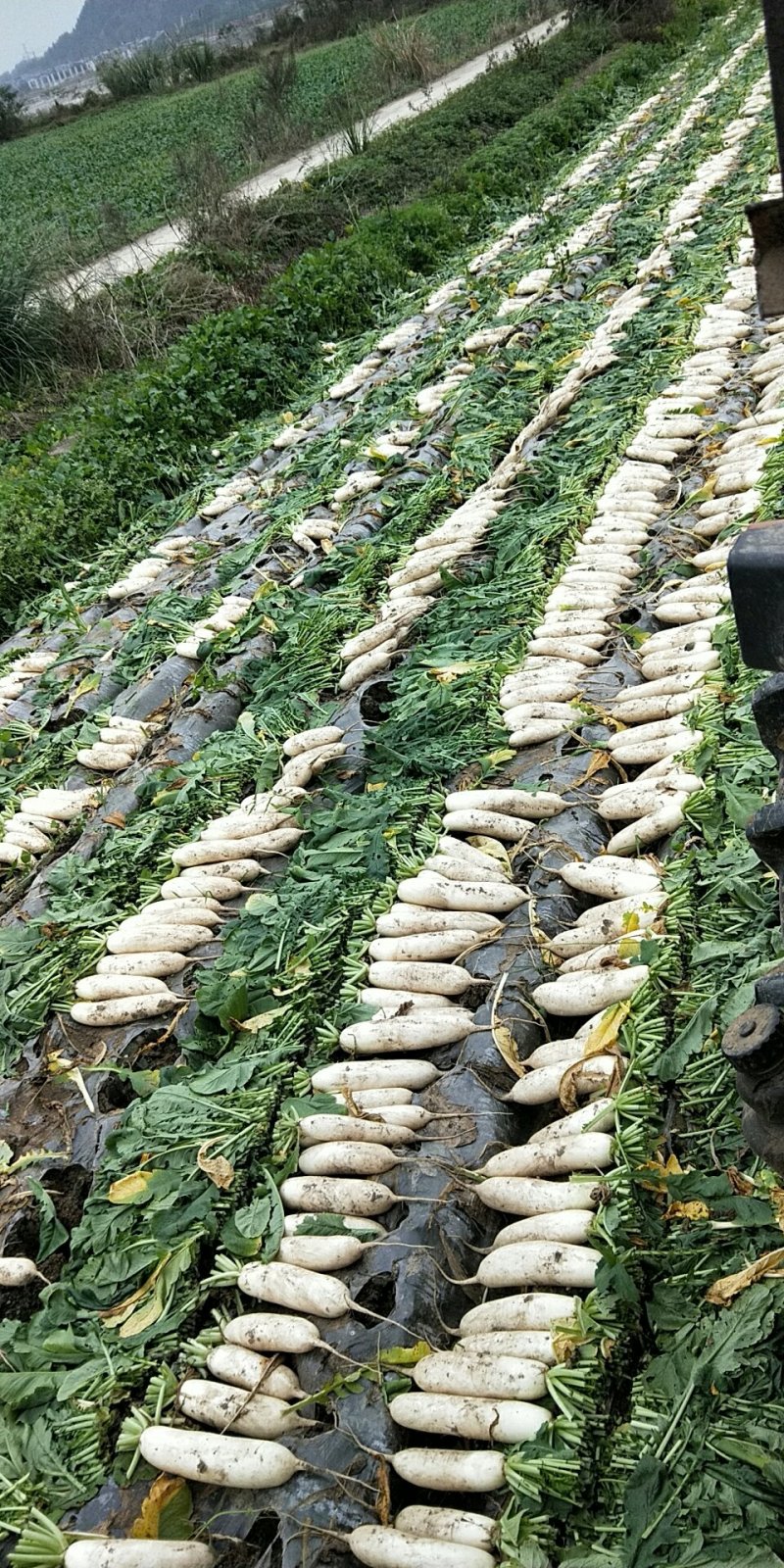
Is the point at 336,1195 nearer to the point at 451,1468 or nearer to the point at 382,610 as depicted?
the point at 451,1468

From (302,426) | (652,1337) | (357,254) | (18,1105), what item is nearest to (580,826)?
(652,1337)

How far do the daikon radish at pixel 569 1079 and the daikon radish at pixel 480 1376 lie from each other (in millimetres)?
795

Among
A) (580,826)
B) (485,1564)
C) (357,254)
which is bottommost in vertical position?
(485,1564)

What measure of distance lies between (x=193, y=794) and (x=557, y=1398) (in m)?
3.26

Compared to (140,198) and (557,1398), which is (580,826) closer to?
(557,1398)

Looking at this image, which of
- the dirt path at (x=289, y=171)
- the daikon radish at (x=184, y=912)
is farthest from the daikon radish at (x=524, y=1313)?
the dirt path at (x=289, y=171)

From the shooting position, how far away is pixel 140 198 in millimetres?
19438

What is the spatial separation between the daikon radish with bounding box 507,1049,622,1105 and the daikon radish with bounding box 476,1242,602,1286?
488mm

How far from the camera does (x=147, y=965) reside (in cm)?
439

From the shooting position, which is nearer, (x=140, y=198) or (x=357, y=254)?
(x=357, y=254)

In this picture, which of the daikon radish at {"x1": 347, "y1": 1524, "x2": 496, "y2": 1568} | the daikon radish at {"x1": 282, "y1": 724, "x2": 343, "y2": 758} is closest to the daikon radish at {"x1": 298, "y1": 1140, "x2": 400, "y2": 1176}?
the daikon radish at {"x1": 347, "y1": 1524, "x2": 496, "y2": 1568}

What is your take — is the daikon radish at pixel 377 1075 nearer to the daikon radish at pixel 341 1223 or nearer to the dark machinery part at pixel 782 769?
the daikon radish at pixel 341 1223

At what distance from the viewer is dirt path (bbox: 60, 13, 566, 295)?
13.7 metres

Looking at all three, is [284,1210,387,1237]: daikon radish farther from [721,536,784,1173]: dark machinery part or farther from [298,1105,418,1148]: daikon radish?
[721,536,784,1173]: dark machinery part
